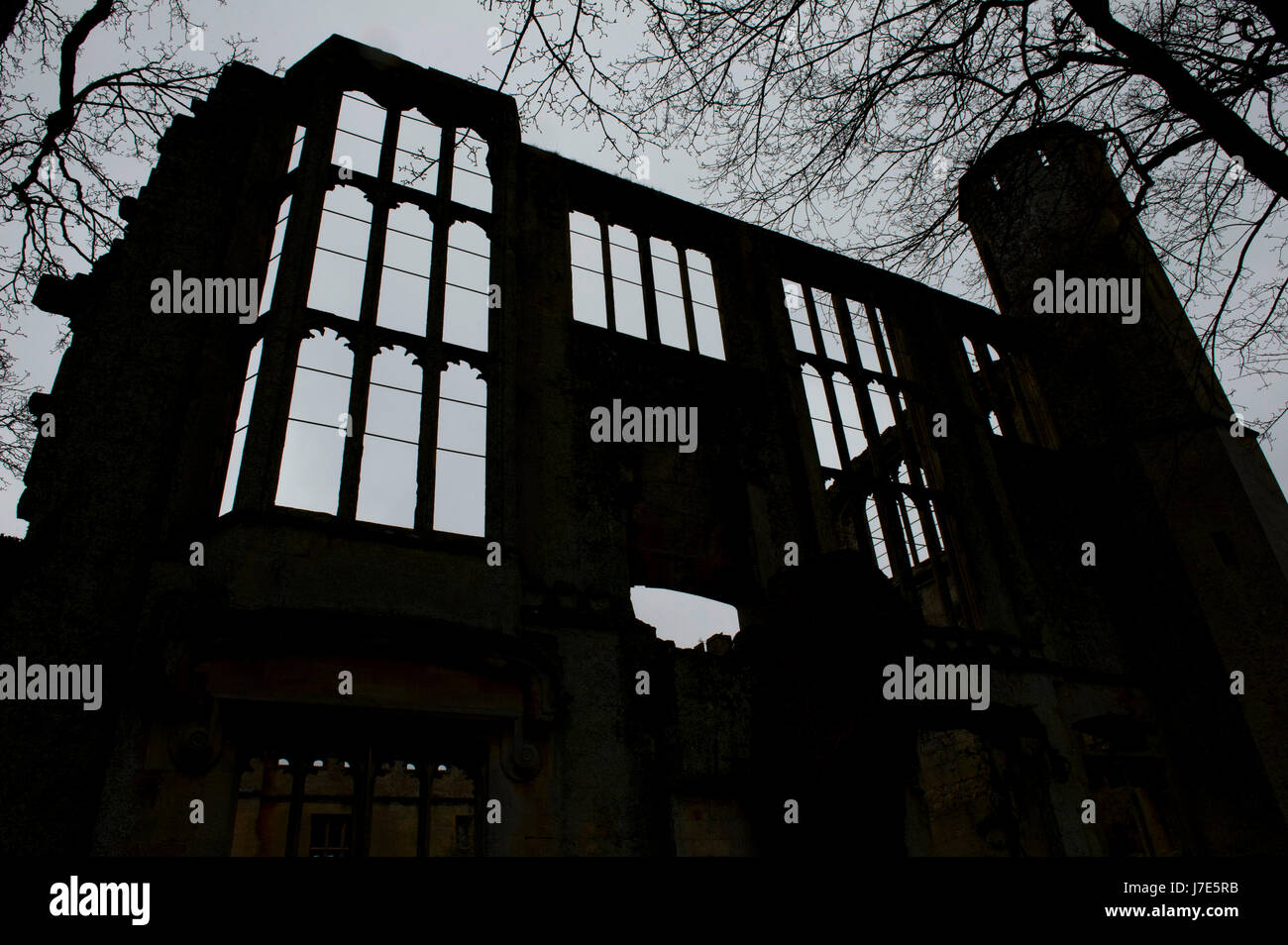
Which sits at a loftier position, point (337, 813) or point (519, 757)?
point (337, 813)

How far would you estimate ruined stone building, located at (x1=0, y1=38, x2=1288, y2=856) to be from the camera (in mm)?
5625

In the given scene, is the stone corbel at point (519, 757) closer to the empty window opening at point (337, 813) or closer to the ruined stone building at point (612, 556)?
the ruined stone building at point (612, 556)

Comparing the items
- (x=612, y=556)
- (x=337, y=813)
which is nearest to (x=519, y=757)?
(x=612, y=556)

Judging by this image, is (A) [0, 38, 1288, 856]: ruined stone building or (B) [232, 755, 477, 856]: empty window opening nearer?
(A) [0, 38, 1288, 856]: ruined stone building

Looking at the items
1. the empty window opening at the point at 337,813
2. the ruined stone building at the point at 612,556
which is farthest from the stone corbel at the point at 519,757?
the empty window opening at the point at 337,813

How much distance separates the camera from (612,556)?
8.33 m

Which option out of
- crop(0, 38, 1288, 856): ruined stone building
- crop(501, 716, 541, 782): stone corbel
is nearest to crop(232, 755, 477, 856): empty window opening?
crop(0, 38, 1288, 856): ruined stone building

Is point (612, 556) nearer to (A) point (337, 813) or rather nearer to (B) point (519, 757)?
(B) point (519, 757)

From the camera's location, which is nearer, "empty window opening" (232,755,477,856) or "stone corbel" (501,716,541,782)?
"stone corbel" (501,716,541,782)

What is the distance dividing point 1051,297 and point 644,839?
456 inches

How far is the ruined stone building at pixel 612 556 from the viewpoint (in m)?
5.62

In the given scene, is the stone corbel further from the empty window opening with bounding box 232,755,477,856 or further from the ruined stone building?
the empty window opening with bounding box 232,755,477,856

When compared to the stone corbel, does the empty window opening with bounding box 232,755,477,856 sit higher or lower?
higher
